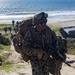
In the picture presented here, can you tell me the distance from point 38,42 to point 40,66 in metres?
0.60

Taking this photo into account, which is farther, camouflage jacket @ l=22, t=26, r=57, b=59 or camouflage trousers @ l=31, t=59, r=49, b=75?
camouflage trousers @ l=31, t=59, r=49, b=75

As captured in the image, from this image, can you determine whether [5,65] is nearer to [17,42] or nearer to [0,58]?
[0,58]

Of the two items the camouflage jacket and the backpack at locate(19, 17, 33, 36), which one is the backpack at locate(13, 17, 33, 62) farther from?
the camouflage jacket

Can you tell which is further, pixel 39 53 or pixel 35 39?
pixel 35 39

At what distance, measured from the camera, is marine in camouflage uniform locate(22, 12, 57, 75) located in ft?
22.5

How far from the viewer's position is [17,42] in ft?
24.2

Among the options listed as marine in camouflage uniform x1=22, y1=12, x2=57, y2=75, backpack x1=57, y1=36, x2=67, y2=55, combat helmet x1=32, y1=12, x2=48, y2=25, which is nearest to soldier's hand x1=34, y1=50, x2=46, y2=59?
marine in camouflage uniform x1=22, y1=12, x2=57, y2=75

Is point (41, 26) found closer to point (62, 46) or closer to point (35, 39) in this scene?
point (35, 39)

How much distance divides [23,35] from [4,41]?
1656cm

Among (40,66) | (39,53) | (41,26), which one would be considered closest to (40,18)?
(41,26)

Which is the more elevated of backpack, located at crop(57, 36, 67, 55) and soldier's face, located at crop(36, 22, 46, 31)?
soldier's face, located at crop(36, 22, 46, 31)

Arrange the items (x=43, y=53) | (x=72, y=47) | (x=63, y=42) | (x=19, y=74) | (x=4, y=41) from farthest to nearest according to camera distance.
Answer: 1. (x=72, y=47)
2. (x=4, y=41)
3. (x=19, y=74)
4. (x=63, y=42)
5. (x=43, y=53)

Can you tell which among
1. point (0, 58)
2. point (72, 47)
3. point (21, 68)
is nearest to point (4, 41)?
point (72, 47)

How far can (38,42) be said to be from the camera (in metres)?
7.00
